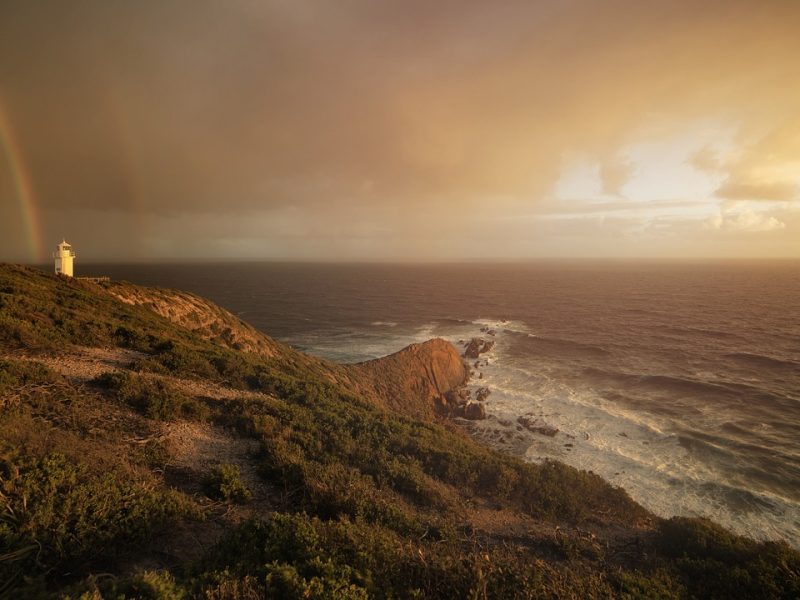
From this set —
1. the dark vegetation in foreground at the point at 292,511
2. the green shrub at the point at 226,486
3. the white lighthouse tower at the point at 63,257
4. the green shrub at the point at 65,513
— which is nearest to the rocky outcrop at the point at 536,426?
the dark vegetation in foreground at the point at 292,511

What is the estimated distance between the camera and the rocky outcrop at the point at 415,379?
30.0m

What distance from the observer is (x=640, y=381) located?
38031 millimetres

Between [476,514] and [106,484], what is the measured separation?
9252mm

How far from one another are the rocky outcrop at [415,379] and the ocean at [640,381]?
4156 mm

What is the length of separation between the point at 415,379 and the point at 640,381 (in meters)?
25.4

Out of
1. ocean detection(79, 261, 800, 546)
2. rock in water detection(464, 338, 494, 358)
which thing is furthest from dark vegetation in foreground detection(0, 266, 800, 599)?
rock in water detection(464, 338, 494, 358)

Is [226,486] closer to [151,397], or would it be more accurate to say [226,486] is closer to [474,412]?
[151,397]

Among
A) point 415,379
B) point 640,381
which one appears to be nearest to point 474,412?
point 415,379

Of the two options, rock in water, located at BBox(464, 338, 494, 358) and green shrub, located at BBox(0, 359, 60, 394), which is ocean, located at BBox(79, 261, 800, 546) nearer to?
rock in water, located at BBox(464, 338, 494, 358)

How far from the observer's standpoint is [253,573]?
203 inches

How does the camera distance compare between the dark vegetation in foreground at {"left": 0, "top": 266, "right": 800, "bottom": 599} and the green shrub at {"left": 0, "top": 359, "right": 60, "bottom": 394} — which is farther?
the green shrub at {"left": 0, "top": 359, "right": 60, "bottom": 394}

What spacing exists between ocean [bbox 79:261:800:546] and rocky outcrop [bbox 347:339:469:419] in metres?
4.16

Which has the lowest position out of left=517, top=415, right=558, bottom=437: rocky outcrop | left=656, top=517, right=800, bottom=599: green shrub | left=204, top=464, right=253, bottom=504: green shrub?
left=517, top=415, right=558, bottom=437: rocky outcrop

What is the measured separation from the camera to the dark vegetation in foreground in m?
5.18
